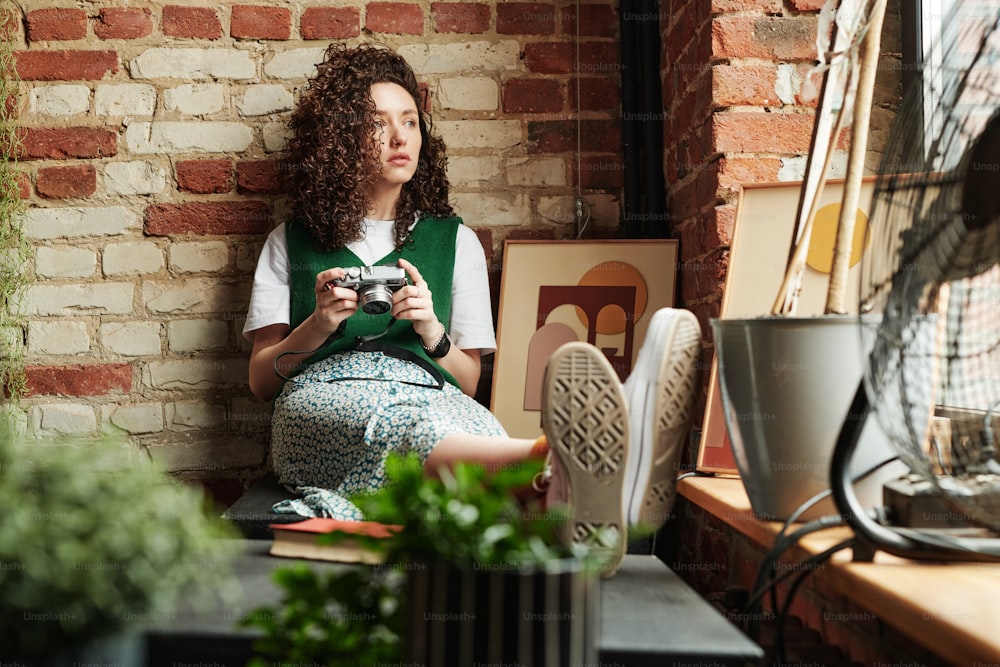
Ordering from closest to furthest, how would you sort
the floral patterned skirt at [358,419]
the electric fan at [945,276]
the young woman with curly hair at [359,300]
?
the electric fan at [945,276] → the floral patterned skirt at [358,419] → the young woman with curly hair at [359,300]

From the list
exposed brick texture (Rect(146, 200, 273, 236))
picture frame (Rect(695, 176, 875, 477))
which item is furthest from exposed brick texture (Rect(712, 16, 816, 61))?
exposed brick texture (Rect(146, 200, 273, 236))

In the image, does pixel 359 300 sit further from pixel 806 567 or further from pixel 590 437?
pixel 806 567

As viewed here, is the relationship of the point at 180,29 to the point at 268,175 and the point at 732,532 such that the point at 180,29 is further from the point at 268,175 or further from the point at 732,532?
the point at 732,532

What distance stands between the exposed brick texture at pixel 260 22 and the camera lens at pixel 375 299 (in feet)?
2.72

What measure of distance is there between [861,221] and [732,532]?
62 centimetres

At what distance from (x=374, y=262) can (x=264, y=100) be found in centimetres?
54

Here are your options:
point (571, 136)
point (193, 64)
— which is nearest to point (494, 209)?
point (571, 136)

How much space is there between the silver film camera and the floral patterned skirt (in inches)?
5.7

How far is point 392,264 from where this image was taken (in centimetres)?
198

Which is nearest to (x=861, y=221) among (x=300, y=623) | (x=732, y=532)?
(x=732, y=532)

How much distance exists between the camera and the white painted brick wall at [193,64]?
7.11 feet

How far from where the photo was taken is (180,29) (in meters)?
2.17

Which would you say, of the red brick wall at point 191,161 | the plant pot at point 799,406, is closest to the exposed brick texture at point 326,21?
the red brick wall at point 191,161

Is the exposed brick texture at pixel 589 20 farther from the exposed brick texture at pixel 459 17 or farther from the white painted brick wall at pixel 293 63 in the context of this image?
the white painted brick wall at pixel 293 63
